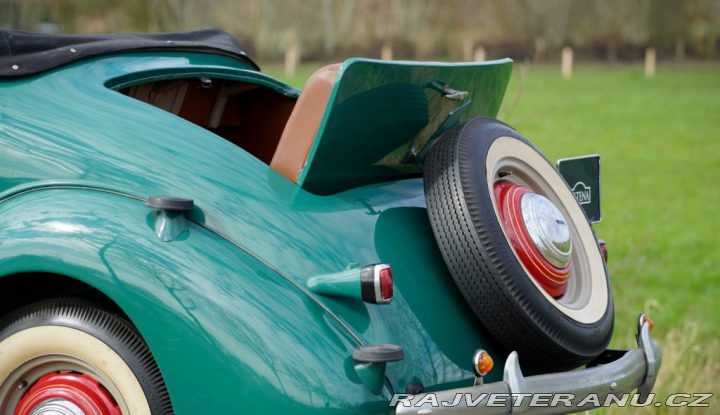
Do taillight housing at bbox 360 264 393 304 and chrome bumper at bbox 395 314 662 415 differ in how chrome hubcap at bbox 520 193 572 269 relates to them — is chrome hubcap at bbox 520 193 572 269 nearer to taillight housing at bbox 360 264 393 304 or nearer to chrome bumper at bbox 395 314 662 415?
chrome bumper at bbox 395 314 662 415

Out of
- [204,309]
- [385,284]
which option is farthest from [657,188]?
[204,309]

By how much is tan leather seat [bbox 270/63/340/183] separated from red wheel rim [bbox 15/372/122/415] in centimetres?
83

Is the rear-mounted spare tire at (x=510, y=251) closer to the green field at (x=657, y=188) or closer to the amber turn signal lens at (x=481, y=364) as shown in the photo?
the amber turn signal lens at (x=481, y=364)

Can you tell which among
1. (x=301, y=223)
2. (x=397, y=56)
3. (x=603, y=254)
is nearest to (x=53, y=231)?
(x=301, y=223)

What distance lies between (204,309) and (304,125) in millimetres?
695

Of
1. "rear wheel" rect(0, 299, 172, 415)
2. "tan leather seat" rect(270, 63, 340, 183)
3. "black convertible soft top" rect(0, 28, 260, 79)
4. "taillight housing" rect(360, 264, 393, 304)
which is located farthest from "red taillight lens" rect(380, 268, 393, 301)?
"black convertible soft top" rect(0, 28, 260, 79)

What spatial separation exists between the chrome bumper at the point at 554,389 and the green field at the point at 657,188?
107cm

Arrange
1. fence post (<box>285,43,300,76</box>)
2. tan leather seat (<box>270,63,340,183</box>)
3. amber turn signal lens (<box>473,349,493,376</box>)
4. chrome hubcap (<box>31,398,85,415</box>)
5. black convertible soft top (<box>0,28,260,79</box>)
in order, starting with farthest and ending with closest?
1. fence post (<box>285,43,300,76</box>)
2. black convertible soft top (<box>0,28,260,79</box>)
3. tan leather seat (<box>270,63,340,183</box>)
4. amber turn signal lens (<box>473,349,493,376</box>)
5. chrome hubcap (<box>31,398,85,415</box>)

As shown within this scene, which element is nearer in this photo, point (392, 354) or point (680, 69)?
point (392, 354)

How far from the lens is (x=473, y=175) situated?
8.78 feet

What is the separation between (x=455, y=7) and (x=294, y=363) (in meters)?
40.4

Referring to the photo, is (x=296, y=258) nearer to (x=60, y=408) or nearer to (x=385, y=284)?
(x=385, y=284)

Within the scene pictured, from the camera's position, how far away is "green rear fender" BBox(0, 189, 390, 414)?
227 centimetres

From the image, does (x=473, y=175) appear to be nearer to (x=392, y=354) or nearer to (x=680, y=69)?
(x=392, y=354)
